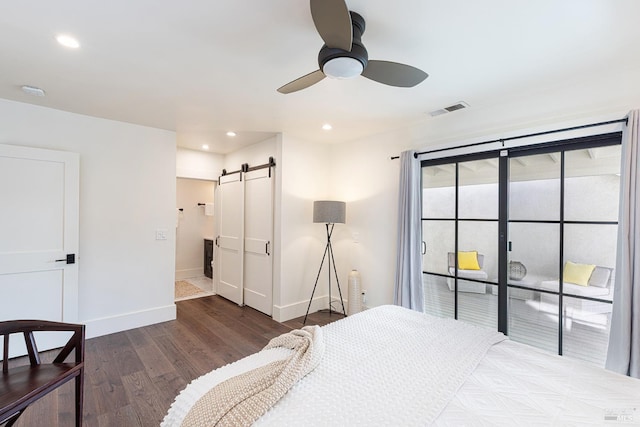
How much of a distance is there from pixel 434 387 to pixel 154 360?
2.65m

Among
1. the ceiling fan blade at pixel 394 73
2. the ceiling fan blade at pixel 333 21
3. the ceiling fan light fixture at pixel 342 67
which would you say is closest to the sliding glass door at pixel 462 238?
the ceiling fan blade at pixel 394 73

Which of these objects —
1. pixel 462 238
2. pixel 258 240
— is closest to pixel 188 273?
pixel 258 240

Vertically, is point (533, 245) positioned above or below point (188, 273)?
above

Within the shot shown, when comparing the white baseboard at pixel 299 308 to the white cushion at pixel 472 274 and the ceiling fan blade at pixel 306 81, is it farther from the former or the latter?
the ceiling fan blade at pixel 306 81

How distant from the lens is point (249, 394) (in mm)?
1183

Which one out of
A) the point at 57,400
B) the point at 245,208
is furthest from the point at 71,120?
the point at 57,400

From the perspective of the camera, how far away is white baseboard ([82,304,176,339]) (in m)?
3.34

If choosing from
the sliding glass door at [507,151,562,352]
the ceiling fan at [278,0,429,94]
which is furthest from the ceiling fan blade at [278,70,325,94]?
the sliding glass door at [507,151,562,352]

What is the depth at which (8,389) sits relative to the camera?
1495 millimetres

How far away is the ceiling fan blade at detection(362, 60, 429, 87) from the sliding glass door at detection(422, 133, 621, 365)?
5.10ft

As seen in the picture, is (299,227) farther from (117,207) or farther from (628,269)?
(628,269)

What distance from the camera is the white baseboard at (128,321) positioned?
11.0 feet

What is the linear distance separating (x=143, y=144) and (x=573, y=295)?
482cm

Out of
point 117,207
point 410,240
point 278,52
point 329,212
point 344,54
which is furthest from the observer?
point 329,212
